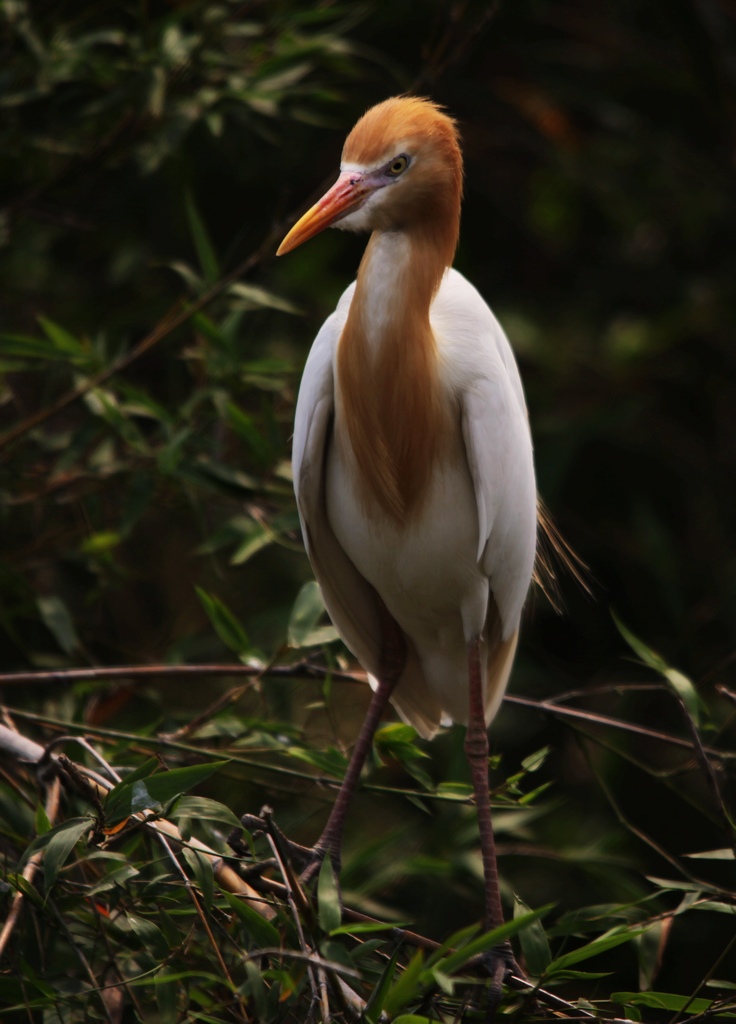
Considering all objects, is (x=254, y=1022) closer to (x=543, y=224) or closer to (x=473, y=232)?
(x=473, y=232)

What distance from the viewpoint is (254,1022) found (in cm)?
113

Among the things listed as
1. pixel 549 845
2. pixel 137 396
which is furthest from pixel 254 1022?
pixel 549 845

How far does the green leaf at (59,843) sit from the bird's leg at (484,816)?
0.50 meters

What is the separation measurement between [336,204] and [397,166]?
10 cm

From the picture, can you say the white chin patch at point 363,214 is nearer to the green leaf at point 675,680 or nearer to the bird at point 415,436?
the bird at point 415,436

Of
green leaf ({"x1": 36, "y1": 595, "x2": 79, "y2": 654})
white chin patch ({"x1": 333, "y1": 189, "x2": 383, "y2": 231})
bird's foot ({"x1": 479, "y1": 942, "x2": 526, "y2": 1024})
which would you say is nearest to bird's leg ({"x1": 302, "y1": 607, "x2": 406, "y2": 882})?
bird's foot ({"x1": 479, "y1": 942, "x2": 526, "y2": 1024})

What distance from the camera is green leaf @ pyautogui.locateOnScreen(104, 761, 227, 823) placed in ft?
3.77

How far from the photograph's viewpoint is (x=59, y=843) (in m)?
1.12

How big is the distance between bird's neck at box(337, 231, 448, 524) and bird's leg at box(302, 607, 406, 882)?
0.30 m

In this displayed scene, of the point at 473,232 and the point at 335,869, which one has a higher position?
the point at 473,232

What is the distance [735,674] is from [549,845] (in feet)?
2.35

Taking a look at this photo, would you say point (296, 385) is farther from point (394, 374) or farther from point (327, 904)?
point (327, 904)


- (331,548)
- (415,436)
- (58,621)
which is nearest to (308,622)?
(331,548)

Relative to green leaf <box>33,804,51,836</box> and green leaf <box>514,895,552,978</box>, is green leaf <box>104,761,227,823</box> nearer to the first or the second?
green leaf <box>33,804,51,836</box>
